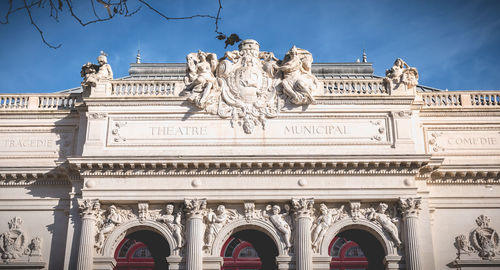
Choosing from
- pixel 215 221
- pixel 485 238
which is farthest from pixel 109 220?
pixel 485 238

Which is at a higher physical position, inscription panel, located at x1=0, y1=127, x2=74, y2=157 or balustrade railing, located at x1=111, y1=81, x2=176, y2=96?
balustrade railing, located at x1=111, y1=81, x2=176, y2=96

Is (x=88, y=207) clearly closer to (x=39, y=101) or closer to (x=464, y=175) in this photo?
(x=39, y=101)

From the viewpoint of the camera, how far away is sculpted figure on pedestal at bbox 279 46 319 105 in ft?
101

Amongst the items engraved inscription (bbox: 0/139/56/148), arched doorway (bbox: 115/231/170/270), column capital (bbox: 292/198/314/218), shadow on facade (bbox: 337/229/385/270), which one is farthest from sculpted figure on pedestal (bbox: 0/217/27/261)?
shadow on facade (bbox: 337/229/385/270)

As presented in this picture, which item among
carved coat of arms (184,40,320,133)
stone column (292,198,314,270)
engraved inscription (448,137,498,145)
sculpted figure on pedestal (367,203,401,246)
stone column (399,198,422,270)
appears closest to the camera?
stone column (399,198,422,270)

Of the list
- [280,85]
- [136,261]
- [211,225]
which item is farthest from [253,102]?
[136,261]

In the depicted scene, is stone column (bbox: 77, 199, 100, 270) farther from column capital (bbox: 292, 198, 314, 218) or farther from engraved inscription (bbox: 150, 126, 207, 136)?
column capital (bbox: 292, 198, 314, 218)

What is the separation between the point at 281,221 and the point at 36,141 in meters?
11.3

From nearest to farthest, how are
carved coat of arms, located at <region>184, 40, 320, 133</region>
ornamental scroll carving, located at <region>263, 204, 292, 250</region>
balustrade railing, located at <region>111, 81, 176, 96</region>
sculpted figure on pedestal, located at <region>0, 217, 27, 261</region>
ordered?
ornamental scroll carving, located at <region>263, 204, 292, 250</region> < sculpted figure on pedestal, located at <region>0, 217, 27, 261</region> < carved coat of arms, located at <region>184, 40, 320, 133</region> < balustrade railing, located at <region>111, 81, 176, 96</region>

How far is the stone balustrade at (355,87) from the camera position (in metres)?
31.5

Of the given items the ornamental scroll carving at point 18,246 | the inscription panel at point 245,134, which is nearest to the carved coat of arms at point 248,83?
the inscription panel at point 245,134

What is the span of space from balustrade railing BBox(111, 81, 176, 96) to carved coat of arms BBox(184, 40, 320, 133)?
3.21 ft

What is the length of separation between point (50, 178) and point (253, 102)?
912cm

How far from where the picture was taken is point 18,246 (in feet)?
96.1
